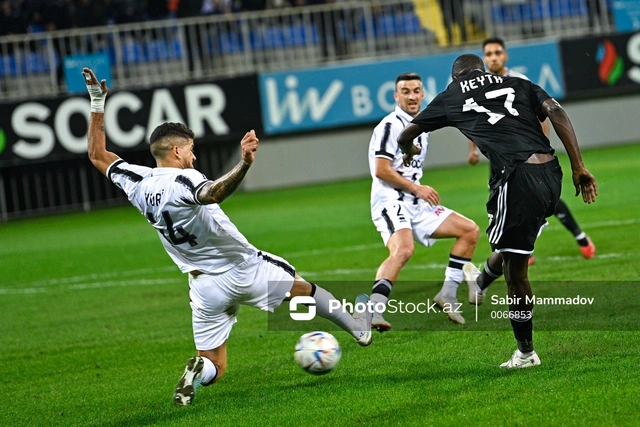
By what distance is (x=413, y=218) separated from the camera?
28.7ft

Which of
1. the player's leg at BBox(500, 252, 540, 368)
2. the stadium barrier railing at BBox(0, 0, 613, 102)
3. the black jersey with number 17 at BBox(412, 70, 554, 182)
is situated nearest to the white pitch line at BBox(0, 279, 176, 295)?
the black jersey with number 17 at BBox(412, 70, 554, 182)

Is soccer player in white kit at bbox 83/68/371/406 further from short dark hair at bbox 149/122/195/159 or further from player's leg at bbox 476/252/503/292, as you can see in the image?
player's leg at bbox 476/252/503/292

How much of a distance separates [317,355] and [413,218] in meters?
2.62

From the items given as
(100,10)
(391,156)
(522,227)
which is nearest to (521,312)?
(522,227)

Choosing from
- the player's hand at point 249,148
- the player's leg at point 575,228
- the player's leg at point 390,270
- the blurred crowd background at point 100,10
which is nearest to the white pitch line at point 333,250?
the player's leg at point 575,228

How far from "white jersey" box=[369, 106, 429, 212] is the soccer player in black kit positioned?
1.89m

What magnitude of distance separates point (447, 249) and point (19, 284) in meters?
5.88

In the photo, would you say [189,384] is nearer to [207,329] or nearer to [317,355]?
[207,329]

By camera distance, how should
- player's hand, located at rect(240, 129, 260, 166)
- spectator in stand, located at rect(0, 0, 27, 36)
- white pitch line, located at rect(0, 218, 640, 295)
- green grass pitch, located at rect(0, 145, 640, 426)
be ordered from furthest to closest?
spectator in stand, located at rect(0, 0, 27, 36) < white pitch line, located at rect(0, 218, 640, 295) < green grass pitch, located at rect(0, 145, 640, 426) < player's hand, located at rect(240, 129, 260, 166)

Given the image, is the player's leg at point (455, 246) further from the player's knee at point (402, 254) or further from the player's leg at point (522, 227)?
the player's leg at point (522, 227)

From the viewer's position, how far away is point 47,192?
78.9ft

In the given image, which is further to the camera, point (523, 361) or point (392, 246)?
point (392, 246)

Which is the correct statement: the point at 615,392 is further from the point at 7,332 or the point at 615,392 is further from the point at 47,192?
the point at 47,192

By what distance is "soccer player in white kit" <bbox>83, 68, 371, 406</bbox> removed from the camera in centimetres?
623
